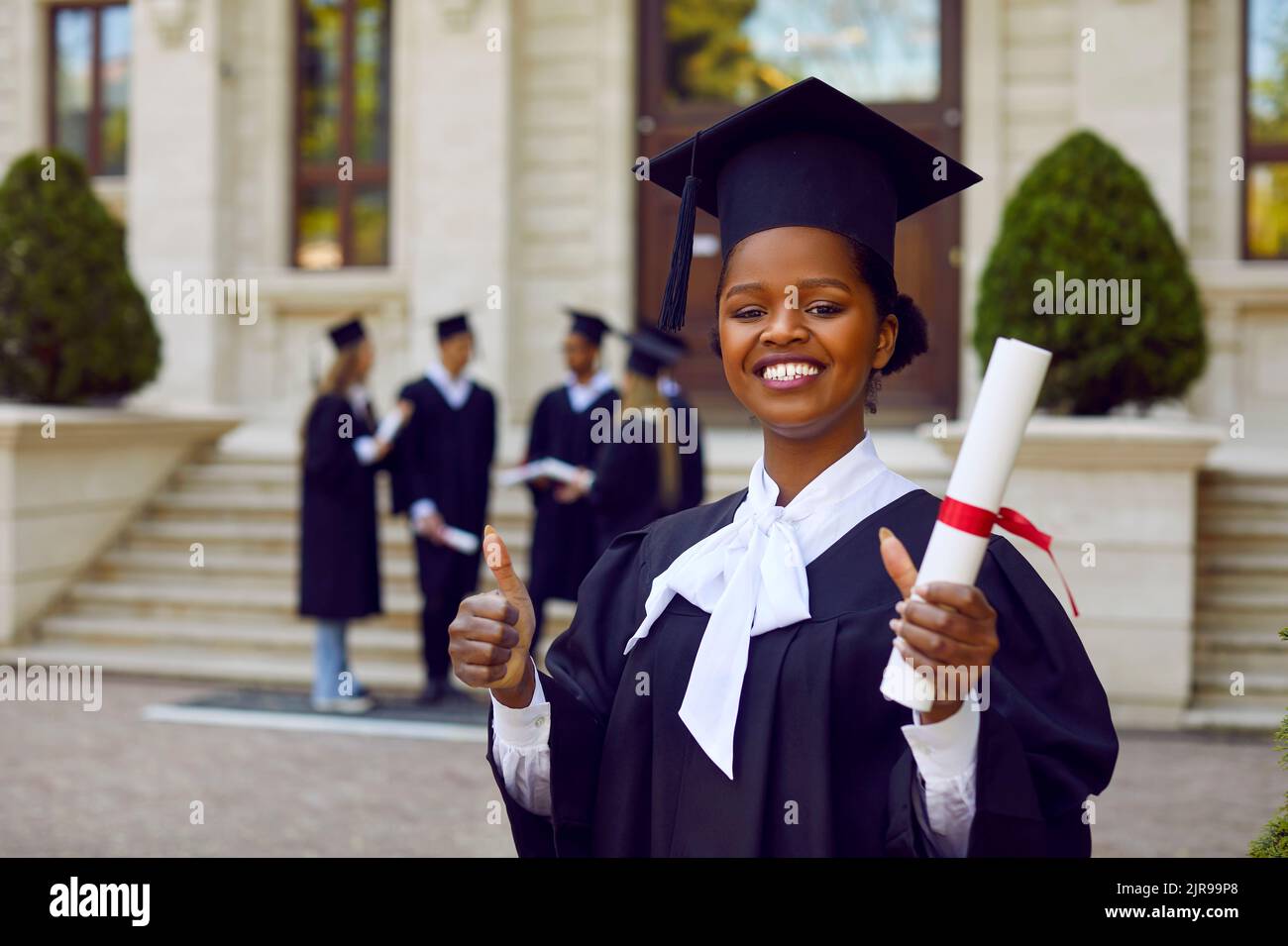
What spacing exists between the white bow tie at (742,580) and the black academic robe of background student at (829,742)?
0.10 feet

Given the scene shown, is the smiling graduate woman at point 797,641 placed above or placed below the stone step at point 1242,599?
above

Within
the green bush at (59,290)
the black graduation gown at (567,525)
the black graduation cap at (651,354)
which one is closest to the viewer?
the black graduation cap at (651,354)

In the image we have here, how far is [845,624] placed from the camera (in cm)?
187

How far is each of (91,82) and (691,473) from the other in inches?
363

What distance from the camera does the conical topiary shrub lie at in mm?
7270

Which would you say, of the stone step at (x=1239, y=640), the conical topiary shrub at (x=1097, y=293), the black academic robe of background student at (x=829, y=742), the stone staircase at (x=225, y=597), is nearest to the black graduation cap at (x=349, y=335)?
the stone staircase at (x=225, y=597)

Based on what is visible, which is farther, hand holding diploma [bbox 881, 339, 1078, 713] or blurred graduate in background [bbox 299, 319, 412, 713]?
blurred graduate in background [bbox 299, 319, 412, 713]

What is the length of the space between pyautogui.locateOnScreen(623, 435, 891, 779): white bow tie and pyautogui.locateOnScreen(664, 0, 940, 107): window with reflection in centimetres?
1023

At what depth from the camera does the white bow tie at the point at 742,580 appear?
1887mm

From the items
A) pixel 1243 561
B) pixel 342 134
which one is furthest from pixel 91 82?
pixel 1243 561

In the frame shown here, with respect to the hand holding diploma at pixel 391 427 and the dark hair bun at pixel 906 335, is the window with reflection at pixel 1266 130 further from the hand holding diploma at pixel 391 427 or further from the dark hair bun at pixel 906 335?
the dark hair bun at pixel 906 335

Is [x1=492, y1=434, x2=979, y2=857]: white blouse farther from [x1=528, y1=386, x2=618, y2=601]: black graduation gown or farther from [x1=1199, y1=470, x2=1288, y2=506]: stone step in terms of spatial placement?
[x1=1199, y1=470, x2=1288, y2=506]: stone step

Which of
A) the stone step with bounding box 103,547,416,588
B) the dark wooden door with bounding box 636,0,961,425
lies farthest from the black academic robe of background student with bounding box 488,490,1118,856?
the dark wooden door with bounding box 636,0,961,425

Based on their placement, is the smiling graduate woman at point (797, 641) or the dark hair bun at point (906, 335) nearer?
the smiling graduate woman at point (797, 641)
